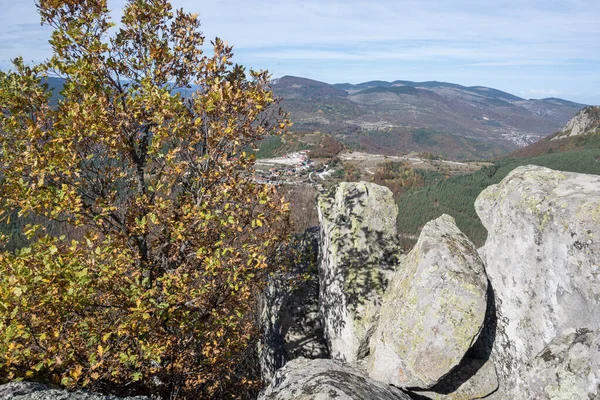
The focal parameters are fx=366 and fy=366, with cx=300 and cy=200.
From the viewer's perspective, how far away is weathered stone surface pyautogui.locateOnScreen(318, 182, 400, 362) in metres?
16.1

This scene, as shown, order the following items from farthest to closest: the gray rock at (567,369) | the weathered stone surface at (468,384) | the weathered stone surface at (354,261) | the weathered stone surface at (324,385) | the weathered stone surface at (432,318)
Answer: the weathered stone surface at (354,261)
the weathered stone surface at (468,384)
the weathered stone surface at (432,318)
the weathered stone surface at (324,385)
the gray rock at (567,369)

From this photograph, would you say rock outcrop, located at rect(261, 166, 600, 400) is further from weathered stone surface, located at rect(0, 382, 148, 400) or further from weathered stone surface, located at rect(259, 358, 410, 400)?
weathered stone surface, located at rect(0, 382, 148, 400)

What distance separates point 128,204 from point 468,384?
45.1ft

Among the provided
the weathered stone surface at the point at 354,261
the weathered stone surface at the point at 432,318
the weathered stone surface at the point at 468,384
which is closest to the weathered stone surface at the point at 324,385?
the weathered stone surface at the point at 432,318

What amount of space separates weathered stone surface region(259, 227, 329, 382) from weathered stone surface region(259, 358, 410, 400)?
191 inches

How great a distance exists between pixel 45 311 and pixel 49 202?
3.02 metres

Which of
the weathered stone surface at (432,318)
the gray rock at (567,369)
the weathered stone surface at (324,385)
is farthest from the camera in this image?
the weathered stone surface at (432,318)

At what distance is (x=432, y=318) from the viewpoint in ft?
41.2

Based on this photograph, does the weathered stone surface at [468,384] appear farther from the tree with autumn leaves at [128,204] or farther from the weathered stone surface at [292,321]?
the tree with autumn leaves at [128,204]

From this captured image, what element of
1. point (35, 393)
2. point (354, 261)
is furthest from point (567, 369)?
point (35, 393)

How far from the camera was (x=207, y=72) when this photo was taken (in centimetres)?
1370

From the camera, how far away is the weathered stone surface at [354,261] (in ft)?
52.7

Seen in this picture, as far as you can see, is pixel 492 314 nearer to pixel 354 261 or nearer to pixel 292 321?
pixel 354 261

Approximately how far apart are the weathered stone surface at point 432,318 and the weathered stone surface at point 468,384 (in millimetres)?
1203
